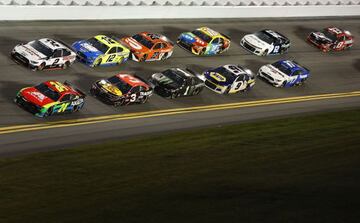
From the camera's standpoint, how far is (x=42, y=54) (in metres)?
41.0

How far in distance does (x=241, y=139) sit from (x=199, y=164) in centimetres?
457

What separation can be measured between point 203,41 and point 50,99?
46.7 feet

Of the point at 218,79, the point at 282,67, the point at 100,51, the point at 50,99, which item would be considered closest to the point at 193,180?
the point at 50,99

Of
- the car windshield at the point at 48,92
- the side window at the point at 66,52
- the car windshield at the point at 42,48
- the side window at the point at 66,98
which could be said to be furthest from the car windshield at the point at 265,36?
the car windshield at the point at 48,92

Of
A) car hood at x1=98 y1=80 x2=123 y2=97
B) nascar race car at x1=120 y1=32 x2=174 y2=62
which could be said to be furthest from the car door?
nascar race car at x1=120 y1=32 x2=174 y2=62

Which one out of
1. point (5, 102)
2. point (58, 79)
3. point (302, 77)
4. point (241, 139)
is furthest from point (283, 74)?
point (5, 102)

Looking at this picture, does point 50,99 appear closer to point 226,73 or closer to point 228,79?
point 228,79

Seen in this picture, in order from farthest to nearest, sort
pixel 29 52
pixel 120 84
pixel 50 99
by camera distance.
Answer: pixel 29 52
pixel 120 84
pixel 50 99

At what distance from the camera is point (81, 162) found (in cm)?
3234

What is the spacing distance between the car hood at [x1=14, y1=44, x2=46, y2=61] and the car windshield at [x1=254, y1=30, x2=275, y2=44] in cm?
1624

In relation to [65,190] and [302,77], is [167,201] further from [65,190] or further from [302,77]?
[302,77]

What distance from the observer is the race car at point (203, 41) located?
48.3 m

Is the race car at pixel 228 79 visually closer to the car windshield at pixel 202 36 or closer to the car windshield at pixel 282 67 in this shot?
the car windshield at pixel 282 67

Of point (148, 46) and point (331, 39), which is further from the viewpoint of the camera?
point (331, 39)
